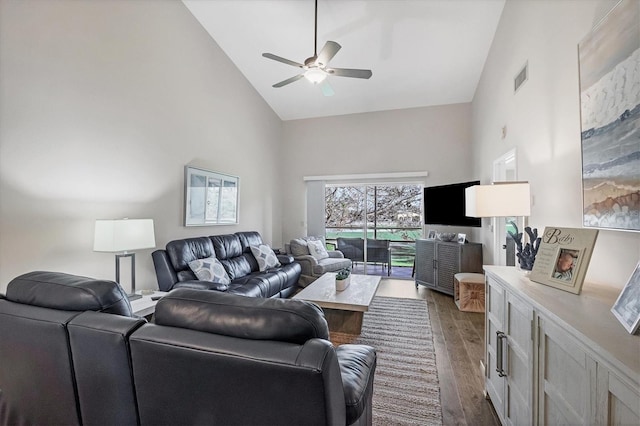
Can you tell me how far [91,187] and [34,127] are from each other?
24.2 inches

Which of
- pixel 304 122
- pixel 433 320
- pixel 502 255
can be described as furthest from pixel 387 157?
pixel 433 320

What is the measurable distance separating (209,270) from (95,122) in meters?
1.87

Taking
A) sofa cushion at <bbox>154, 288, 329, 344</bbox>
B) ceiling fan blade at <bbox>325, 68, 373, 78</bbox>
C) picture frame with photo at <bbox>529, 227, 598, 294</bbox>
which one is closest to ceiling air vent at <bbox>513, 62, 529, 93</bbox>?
ceiling fan blade at <bbox>325, 68, 373, 78</bbox>

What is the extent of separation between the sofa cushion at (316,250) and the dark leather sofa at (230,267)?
60cm

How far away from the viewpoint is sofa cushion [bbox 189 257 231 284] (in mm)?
3301

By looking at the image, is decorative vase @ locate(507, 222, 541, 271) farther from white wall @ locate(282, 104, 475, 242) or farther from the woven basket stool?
white wall @ locate(282, 104, 475, 242)

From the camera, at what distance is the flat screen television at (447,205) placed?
441 cm

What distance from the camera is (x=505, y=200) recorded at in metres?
2.08

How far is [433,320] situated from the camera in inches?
136

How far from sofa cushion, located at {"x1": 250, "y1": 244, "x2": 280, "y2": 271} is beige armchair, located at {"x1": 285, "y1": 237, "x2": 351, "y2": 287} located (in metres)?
0.59

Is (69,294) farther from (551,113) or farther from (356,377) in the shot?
(551,113)

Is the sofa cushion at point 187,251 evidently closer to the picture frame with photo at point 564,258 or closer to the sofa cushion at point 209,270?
the sofa cushion at point 209,270

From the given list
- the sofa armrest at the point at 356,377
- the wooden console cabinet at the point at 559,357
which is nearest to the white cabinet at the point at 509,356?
the wooden console cabinet at the point at 559,357

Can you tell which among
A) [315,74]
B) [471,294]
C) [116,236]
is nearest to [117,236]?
[116,236]
